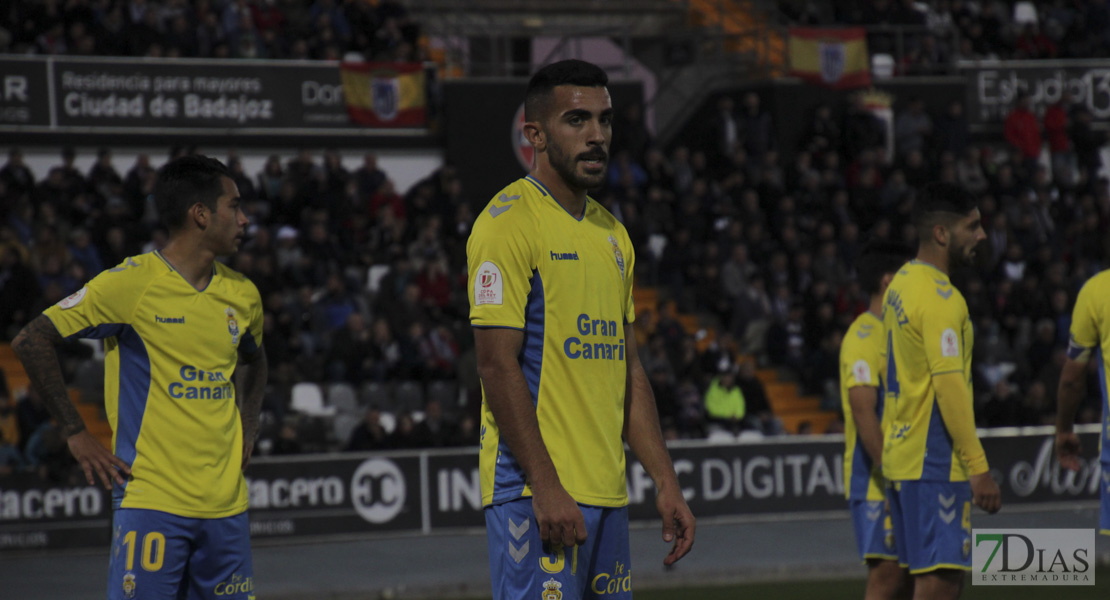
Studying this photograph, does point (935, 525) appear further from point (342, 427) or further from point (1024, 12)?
point (1024, 12)

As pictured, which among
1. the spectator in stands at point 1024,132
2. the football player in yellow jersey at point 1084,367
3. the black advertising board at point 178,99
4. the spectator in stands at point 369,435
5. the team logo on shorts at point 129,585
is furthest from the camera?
the spectator in stands at point 1024,132

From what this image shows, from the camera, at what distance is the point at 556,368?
13.9ft

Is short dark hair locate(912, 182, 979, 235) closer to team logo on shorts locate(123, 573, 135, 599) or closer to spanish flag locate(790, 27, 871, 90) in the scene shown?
team logo on shorts locate(123, 573, 135, 599)

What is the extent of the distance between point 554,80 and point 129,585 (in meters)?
2.74

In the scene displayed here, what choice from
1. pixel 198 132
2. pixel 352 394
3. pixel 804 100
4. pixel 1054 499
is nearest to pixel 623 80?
pixel 804 100

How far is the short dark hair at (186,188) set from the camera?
5.76 meters

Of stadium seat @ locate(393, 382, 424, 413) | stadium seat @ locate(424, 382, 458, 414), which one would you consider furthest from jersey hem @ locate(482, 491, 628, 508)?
stadium seat @ locate(424, 382, 458, 414)

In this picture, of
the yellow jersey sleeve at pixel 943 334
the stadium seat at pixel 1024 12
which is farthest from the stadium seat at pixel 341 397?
the stadium seat at pixel 1024 12

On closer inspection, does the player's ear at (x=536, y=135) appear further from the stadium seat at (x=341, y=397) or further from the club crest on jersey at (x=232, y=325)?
the stadium seat at (x=341, y=397)

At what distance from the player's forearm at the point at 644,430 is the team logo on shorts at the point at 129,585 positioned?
7.09ft

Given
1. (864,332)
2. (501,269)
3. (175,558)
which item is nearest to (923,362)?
(864,332)

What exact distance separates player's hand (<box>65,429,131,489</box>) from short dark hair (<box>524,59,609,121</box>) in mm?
2397

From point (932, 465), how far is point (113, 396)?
392 cm

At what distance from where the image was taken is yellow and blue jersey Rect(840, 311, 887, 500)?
7785 mm
